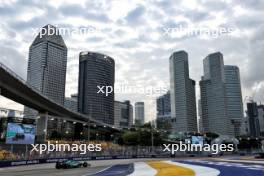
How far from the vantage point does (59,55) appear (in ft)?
393

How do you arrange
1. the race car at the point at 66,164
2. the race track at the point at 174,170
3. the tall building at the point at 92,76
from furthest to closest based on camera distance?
the tall building at the point at 92,76, the race car at the point at 66,164, the race track at the point at 174,170

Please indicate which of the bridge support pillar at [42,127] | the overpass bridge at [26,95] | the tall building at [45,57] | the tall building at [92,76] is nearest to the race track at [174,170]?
the overpass bridge at [26,95]

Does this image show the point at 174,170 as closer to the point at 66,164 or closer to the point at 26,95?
the point at 66,164

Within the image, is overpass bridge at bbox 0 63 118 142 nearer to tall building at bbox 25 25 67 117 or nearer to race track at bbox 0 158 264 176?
tall building at bbox 25 25 67 117

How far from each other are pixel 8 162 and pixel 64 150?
50.1 feet

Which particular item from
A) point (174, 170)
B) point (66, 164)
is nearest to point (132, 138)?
point (66, 164)

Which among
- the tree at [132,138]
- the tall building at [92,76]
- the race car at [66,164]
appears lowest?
the race car at [66,164]

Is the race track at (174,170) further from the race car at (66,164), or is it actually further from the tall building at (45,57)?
the tall building at (45,57)

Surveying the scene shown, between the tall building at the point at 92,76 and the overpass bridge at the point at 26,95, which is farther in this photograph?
the tall building at the point at 92,76

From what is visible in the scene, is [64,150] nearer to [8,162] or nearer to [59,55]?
[8,162]

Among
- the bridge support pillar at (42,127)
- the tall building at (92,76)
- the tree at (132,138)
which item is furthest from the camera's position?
the tall building at (92,76)

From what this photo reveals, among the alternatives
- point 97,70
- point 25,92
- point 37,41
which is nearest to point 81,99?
point 97,70

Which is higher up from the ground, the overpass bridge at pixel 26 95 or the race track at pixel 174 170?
the overpass bridge at pixel 26 95

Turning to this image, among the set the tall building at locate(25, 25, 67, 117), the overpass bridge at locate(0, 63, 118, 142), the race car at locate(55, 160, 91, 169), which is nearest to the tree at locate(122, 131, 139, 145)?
the overpass bridge at locate(0, 63, 118, 142)
